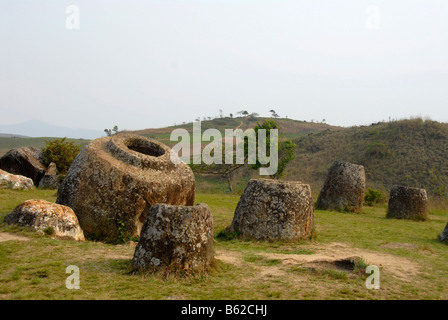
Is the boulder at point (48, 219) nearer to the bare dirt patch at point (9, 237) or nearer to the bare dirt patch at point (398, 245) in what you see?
the bare dirt patch at point (9, 237)

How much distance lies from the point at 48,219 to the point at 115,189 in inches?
60.7

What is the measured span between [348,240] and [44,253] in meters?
7.34

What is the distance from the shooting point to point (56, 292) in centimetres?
492

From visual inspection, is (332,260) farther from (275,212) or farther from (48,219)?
(48,219)

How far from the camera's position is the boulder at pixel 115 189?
8859 millimetres

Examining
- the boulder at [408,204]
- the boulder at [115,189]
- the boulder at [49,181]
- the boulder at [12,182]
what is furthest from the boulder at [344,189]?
the boulder at [12,182]

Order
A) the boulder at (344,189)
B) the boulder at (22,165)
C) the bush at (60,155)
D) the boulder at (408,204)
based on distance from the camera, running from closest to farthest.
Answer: the boulder at (408,204)
the boulder at (344,189)
the boulder at (22,165)
the bush at (60,155)

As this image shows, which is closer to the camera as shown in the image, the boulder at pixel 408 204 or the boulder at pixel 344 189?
the boulder at pixel 408 204

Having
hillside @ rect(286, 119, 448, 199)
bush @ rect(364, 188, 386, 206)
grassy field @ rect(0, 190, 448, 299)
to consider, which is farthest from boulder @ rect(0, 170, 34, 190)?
hillside @ rect(286, 119, 448, 199)

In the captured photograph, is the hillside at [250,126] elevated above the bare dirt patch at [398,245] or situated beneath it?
elevated above

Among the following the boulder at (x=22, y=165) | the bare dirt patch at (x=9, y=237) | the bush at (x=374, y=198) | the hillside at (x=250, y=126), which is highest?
the hillside at (x=250, y=126)

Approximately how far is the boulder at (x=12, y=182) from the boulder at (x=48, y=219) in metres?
8.95

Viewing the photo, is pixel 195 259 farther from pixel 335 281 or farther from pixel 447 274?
pixel 447 274

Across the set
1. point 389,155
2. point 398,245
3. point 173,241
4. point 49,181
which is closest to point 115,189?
point 173,241
